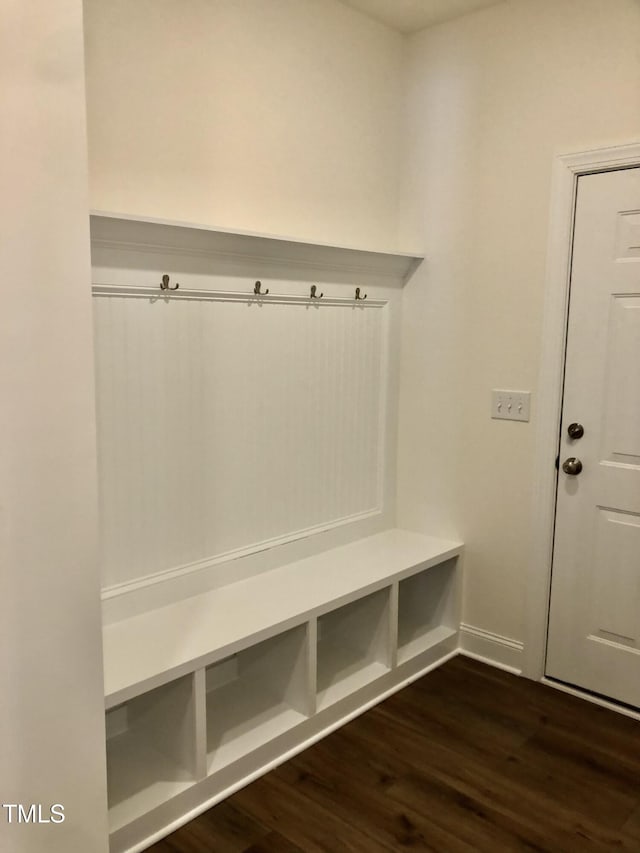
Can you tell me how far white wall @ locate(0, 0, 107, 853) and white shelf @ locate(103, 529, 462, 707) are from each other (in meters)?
0.24

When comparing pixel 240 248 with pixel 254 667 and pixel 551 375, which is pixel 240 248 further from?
pixel 254 667

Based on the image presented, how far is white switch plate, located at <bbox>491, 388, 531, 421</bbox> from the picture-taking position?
2.75 meters

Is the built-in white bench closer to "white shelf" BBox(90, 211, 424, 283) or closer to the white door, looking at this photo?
the white door

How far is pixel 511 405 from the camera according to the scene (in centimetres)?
279

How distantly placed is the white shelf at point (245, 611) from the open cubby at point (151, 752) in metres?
0.12

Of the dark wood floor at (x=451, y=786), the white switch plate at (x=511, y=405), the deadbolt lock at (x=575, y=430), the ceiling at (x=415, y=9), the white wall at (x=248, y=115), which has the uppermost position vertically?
the ceiling at (x=415, y=9)

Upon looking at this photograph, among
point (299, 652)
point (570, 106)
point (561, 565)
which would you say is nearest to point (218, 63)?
point (570, 106)

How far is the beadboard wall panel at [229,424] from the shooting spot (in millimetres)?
2146

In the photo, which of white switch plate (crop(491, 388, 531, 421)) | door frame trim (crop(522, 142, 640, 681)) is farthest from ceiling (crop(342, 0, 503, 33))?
white switch plate (crop(491, 388, 531, 421))

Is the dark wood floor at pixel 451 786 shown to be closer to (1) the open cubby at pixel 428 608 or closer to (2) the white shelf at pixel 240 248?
(1) the open cubby at pixel 428 608

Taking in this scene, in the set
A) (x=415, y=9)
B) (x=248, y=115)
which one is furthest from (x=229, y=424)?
(x=415, y=9)

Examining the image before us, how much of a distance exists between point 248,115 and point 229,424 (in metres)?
1.05

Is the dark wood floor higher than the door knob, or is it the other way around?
the door knob

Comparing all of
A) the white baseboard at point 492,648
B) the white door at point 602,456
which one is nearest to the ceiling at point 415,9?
the white door at point 602,456
